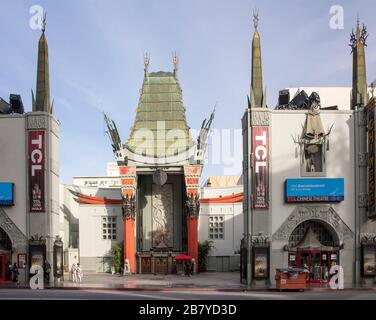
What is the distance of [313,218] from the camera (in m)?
37.8

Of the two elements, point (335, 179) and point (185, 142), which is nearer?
point (335, 179)

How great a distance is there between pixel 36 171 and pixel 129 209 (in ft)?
45.2

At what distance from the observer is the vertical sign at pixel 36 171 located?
39125 millimetres

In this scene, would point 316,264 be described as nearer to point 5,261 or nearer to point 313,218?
point 313,218

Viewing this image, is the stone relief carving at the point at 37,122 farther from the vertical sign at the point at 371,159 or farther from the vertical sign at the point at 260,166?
the vertical sign at the point at 371,159

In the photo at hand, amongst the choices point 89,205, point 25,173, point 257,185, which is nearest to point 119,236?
point 89,205

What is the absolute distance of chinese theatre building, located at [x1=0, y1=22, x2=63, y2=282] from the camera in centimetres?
3897

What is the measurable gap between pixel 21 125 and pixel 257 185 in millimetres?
16280

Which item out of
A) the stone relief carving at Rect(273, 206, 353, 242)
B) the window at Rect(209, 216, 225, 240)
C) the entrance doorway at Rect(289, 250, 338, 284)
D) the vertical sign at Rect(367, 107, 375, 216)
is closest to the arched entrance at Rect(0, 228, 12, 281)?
the stone relief carving at Rect(273, 206, 353, 242)

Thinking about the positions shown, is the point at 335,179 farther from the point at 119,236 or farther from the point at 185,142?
the point at 119,236

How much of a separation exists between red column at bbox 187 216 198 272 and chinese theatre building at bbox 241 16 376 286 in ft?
43.8

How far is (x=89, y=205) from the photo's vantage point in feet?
180

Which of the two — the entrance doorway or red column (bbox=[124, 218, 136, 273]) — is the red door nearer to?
red column (bbox=[124, 218, 136, 273])

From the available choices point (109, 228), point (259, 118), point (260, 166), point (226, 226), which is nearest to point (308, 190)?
point (260, 166)
